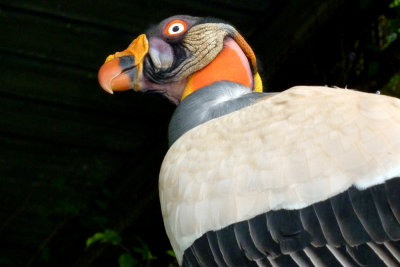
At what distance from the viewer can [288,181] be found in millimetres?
3512

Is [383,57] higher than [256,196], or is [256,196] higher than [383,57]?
[256,196]

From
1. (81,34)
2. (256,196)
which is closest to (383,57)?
(81,34)

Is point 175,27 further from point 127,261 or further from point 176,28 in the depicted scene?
point 127,261

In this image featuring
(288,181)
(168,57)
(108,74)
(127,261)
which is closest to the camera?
(288,181)

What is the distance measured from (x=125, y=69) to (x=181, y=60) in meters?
0.23

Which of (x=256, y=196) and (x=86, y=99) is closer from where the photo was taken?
Answer: (x=256, y=196)

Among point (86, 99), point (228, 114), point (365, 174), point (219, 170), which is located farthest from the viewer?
point (86, 99)

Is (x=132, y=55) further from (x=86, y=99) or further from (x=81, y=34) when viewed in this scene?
(x=86, y=99)

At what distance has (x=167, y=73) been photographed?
4473mm

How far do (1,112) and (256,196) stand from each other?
291 centimetres

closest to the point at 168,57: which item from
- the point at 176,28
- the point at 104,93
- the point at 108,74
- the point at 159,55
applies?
the point at 159,55

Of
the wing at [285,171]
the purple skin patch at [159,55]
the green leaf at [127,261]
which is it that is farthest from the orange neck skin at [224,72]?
the green leaf at [127,261]

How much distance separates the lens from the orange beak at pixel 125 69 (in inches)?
171

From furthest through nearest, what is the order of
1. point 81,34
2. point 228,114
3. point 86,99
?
point 86,99 < point 81,34 < point 228,114
